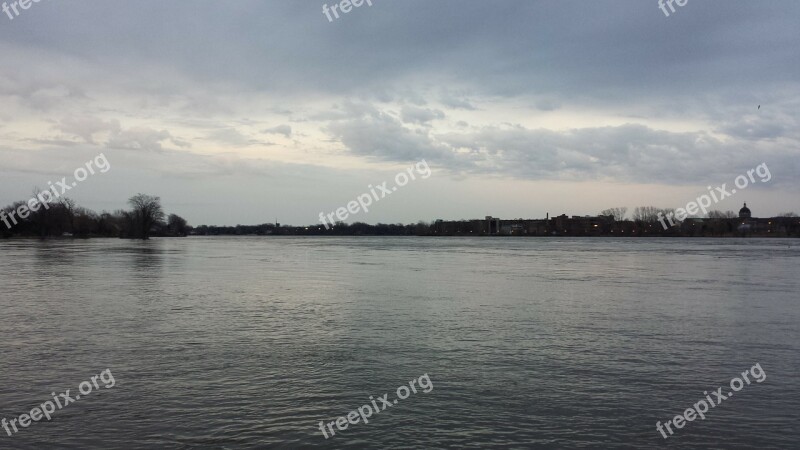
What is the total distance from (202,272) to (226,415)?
2780cm

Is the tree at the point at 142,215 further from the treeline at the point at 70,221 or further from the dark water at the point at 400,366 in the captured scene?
the dark water at the point at 400,366

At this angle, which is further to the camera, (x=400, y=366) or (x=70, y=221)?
(x=70, y=221)

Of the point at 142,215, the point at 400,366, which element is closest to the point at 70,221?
the point at 142,215

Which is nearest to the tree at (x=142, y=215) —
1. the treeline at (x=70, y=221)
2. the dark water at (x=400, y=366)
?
the treeline at (x=70, y=221)

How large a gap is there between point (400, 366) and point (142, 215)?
147 metres

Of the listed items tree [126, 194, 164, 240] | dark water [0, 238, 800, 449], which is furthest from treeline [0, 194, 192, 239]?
dark water [0, 238, 800, 449]

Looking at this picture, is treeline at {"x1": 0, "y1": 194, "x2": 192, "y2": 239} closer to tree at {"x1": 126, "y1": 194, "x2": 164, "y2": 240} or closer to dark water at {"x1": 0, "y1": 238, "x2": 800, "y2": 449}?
tree at {"x1": 126, "y1": 194, "x2": 164, "y2": 240}

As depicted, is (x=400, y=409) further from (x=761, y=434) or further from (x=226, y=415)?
(x=761, y=434)

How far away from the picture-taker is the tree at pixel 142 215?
472 ft

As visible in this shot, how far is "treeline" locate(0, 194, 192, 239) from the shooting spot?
11656 centimetres

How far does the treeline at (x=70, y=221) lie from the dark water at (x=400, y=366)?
11211 cm

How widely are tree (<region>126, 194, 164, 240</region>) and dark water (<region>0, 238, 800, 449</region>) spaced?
13079 cm

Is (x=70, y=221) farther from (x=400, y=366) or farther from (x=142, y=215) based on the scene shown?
(x=400, y=366)

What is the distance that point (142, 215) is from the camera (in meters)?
144
